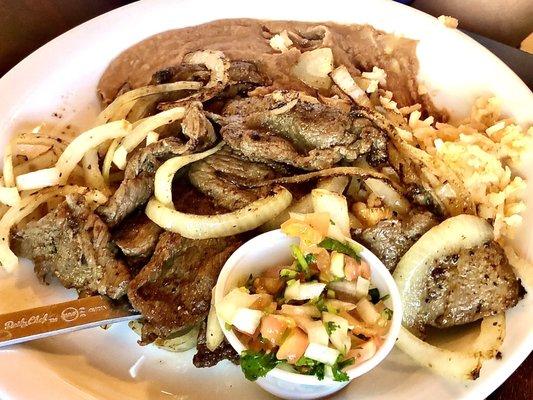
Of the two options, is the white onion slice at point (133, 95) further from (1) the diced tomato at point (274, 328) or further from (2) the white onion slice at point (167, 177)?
(1) the diced tomato at point (274, 328)

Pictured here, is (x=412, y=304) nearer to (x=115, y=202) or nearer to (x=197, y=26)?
(x=115, y=202)

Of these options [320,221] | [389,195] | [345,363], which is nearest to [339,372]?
[345,363]

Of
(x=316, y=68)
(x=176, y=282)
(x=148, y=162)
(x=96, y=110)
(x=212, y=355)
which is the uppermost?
(x=316, y=68)

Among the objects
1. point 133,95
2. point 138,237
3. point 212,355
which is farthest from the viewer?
point 133,95

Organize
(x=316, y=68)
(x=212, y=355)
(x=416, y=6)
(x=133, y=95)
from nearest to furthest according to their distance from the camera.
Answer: (x=212, y=355)
(x=133, y=95)
(x=316, y=68)
(x=416, y=6)

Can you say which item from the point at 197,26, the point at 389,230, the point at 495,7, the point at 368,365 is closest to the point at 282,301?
the point at 368,365

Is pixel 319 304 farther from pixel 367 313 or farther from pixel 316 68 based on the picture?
pixel 316 68
